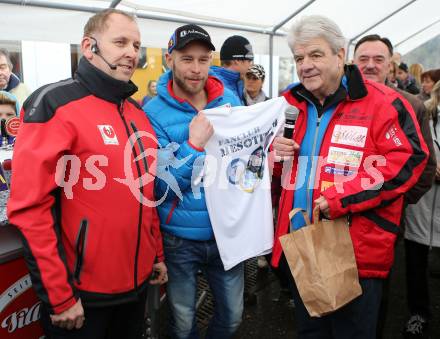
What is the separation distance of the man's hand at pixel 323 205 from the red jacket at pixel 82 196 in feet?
2.56

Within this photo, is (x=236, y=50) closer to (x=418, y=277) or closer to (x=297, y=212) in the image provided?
(x=297, y=212)

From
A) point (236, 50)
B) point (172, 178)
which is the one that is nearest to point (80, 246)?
point (172, 178)

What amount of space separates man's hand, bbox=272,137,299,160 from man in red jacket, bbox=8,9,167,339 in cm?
61

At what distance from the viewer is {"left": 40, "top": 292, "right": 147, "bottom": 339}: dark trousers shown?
167 centimetres

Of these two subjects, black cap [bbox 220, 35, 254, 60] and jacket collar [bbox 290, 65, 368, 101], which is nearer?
jacket collar [bbox 290, 65, 368, 101]

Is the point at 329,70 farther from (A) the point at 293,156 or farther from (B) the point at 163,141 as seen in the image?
(B) the point at 163,141

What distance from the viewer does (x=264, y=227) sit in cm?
230

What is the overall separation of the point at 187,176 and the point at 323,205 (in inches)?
26.2

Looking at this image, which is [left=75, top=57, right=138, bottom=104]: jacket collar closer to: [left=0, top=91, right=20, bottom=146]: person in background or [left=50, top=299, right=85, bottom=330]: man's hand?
[left=50, top=299, right=85, bottom=330]: man's hand

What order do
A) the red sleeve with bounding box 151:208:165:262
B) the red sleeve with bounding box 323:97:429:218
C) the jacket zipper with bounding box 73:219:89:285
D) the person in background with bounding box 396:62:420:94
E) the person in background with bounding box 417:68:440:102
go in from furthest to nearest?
the person in background with bounding box 396:62:420:94 < the person in background with bounding box 417:68:440:102 < the red sleeve with bounding box 151:208:165:262 < the red sleeve with bounding box 323:97:429:218 < the jacket zipper with bounding box 73:219:89:285

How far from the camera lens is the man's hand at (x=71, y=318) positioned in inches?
60.1

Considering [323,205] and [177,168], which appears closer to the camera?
[323,205]

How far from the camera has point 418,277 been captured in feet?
9.96

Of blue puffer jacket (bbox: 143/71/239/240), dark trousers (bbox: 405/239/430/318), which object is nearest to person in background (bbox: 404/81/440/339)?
dark trousers (bbox: 405/239/430/318)
